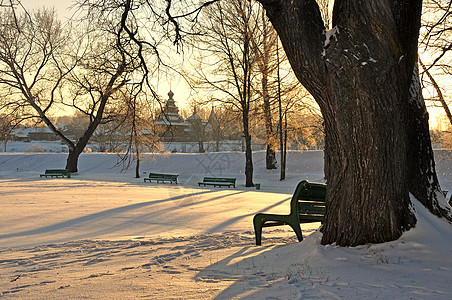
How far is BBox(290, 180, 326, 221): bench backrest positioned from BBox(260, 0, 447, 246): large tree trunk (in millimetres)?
1162

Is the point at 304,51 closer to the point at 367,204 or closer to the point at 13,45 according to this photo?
the point at 367,204

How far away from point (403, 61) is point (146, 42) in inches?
185

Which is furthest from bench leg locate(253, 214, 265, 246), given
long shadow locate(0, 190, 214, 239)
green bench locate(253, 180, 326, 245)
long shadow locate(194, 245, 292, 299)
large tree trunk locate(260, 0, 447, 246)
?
long shadow locate(0, 190, 214, 239)

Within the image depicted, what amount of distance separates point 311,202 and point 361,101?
2258 millimetres

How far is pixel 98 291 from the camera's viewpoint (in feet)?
12.3

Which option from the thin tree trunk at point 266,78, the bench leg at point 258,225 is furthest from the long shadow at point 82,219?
the thin tree trunk at point 266,78

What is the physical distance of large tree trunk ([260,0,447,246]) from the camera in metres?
4.68

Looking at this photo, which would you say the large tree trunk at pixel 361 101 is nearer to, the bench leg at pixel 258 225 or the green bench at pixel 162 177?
the bench leg at pixel 258 225

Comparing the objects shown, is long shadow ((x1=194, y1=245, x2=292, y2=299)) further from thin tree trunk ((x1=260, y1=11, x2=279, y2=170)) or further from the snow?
thin tree trunk ((x1=260, y1=11, x2=279, y2=170))

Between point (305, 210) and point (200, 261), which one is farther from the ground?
point (305, 210)

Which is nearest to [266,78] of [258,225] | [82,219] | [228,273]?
[82,219]

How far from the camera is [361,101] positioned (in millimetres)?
4680

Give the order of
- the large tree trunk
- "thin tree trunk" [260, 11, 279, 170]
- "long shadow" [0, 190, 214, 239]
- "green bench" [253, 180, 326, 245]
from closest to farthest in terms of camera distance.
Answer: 1. the large tree trunk
2. "green bench" [253, 180, 326, 245]
3. "long shadow" [0, 190, 214, 239]
4. "thin tree trunk" [260, 11, 279, 170]

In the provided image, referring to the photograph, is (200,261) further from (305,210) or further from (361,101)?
(361,101)
